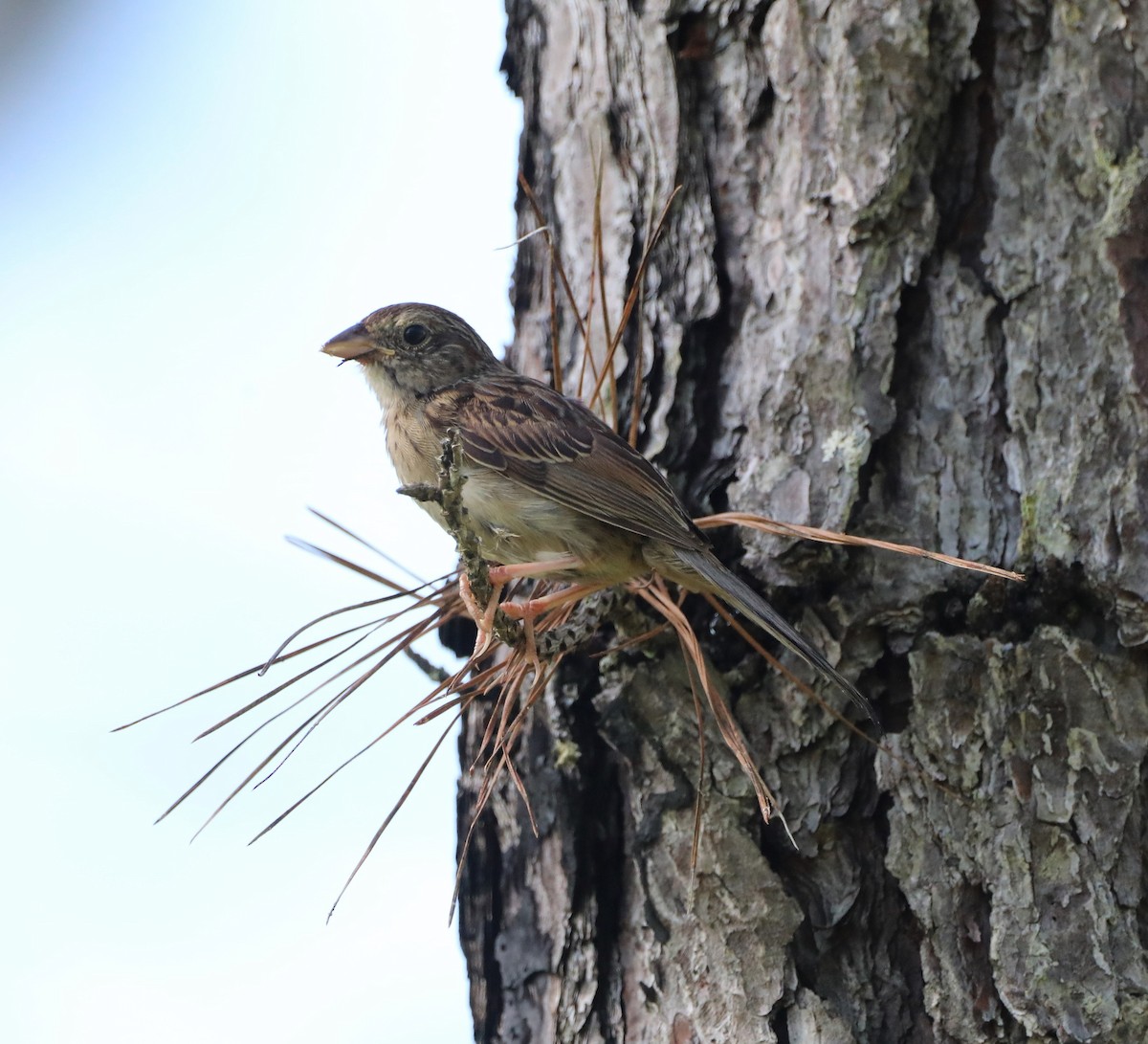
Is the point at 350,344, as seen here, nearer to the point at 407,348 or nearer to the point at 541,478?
the point at 407,348

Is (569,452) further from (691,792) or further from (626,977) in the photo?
(626,977)

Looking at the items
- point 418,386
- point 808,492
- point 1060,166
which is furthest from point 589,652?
point 1060,166

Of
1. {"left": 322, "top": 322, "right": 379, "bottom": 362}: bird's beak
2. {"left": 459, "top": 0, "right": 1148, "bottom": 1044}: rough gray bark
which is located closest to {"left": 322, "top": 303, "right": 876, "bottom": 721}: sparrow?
{"left": 322, "top": 322, "right": 379, "bottom": 362}: bird's beak

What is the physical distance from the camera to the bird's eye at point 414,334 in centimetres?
440

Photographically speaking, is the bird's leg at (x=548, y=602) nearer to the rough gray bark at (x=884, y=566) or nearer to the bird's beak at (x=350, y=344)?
the rough gray bark at (x=884, y=566)

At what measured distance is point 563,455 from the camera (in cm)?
381

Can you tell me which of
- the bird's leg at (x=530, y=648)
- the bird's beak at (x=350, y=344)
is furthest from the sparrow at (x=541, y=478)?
the bird's leg at (x=530, y=648)

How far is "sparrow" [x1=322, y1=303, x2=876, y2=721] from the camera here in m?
3.47

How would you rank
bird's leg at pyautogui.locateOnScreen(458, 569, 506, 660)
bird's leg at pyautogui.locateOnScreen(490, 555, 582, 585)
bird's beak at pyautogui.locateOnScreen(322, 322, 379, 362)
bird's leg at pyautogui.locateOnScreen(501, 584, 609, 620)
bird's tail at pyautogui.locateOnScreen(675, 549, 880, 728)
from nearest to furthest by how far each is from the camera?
bird's leg at pyautogui.locateOnScreen(458, 569, 506, 660) < bird's tail at pyautogui.locateOnScreen(675, 549, 880, 728) < bird's leg at pyautogui.locateOnScreen(501, 584, 609, 620) < bird's leg at pyautogui.locateOnScreen(490, 555, 582, 585) < bird's beak at pyautogui.locateOnScreen(322, 322, 379, 362)

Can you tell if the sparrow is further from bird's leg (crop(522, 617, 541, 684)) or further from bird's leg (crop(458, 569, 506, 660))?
bird's leg (crop(522, 617, 541, 684))

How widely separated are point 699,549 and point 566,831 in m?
0.88

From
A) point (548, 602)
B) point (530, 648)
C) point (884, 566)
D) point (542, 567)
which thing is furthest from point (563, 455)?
point (884, 566)

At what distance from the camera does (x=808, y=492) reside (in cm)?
352

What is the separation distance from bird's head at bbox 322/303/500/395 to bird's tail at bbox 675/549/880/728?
52.4 inches
